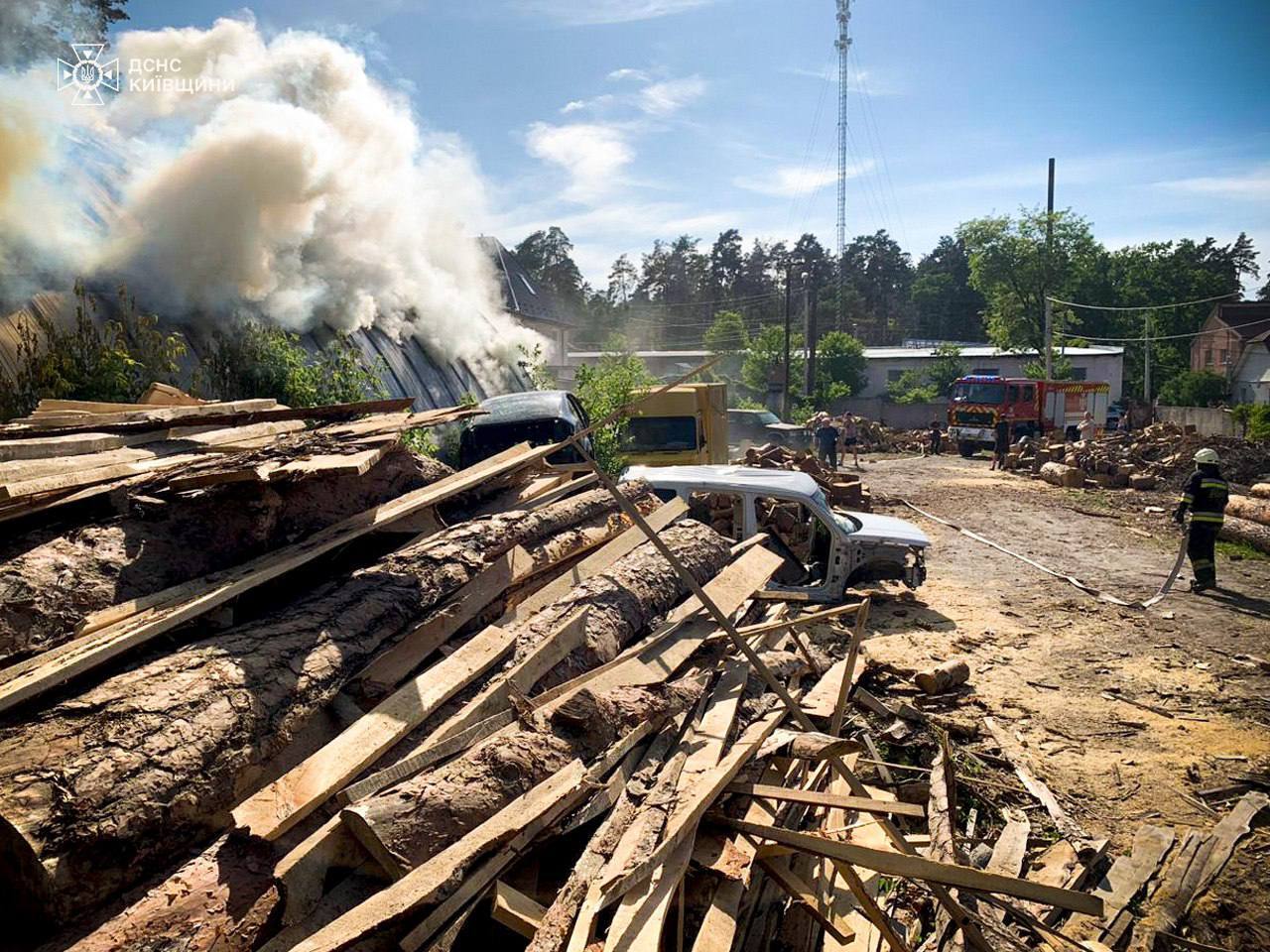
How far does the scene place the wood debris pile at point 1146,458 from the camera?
1981 centimetres

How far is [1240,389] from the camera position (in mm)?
45875

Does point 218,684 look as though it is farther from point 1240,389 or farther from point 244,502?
point 1240,389

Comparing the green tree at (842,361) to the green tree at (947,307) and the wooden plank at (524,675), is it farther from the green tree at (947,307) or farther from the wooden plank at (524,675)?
the wooden plank at (524,675)

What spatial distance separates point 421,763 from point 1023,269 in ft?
182

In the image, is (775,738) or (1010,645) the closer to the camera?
(775,738)

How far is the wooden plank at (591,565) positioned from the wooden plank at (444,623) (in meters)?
0.15

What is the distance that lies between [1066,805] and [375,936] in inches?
176

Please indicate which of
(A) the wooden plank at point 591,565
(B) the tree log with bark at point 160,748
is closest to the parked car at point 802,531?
(A) the wooden plank at point 591,565

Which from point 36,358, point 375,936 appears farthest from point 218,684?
point 36,358

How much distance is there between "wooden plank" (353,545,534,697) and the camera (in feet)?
11.2

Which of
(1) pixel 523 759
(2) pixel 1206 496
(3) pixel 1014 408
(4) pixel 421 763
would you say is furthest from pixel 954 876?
(3) pixel 1014 408

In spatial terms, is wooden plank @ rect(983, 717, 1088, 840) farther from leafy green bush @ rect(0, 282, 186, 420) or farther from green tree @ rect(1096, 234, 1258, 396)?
green tree @ rect(1096, 234, 1258, 396)

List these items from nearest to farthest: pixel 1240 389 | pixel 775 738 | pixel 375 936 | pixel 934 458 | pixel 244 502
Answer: pixel 375 936 → pixel 775 738 → pixel 244 502 → pixel 934 458 → pixel 1240 389

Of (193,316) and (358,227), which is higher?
(358,227)
